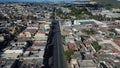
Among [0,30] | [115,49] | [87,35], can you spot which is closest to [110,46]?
[115,49]

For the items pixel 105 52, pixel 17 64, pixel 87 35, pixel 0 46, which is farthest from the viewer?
pixel 87 35

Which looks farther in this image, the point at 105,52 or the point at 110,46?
the point at 110,46

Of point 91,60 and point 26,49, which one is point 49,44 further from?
point 91,60

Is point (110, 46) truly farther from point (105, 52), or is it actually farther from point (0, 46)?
point (0, 46)

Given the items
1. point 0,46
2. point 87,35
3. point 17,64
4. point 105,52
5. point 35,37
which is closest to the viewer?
point 17,64

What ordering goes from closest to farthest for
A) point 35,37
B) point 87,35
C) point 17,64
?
point 17,64, point 35,37, point 87,35

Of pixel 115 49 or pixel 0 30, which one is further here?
pixel 0 30

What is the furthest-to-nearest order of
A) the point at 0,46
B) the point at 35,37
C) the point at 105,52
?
the point at 35,37 < the point at 0,46 < the point at 105,52

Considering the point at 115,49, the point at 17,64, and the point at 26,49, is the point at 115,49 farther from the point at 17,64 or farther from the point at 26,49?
the point at 17,64

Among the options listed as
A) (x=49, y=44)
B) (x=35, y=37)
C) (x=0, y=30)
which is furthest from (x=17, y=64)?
(x=0, y=30)
